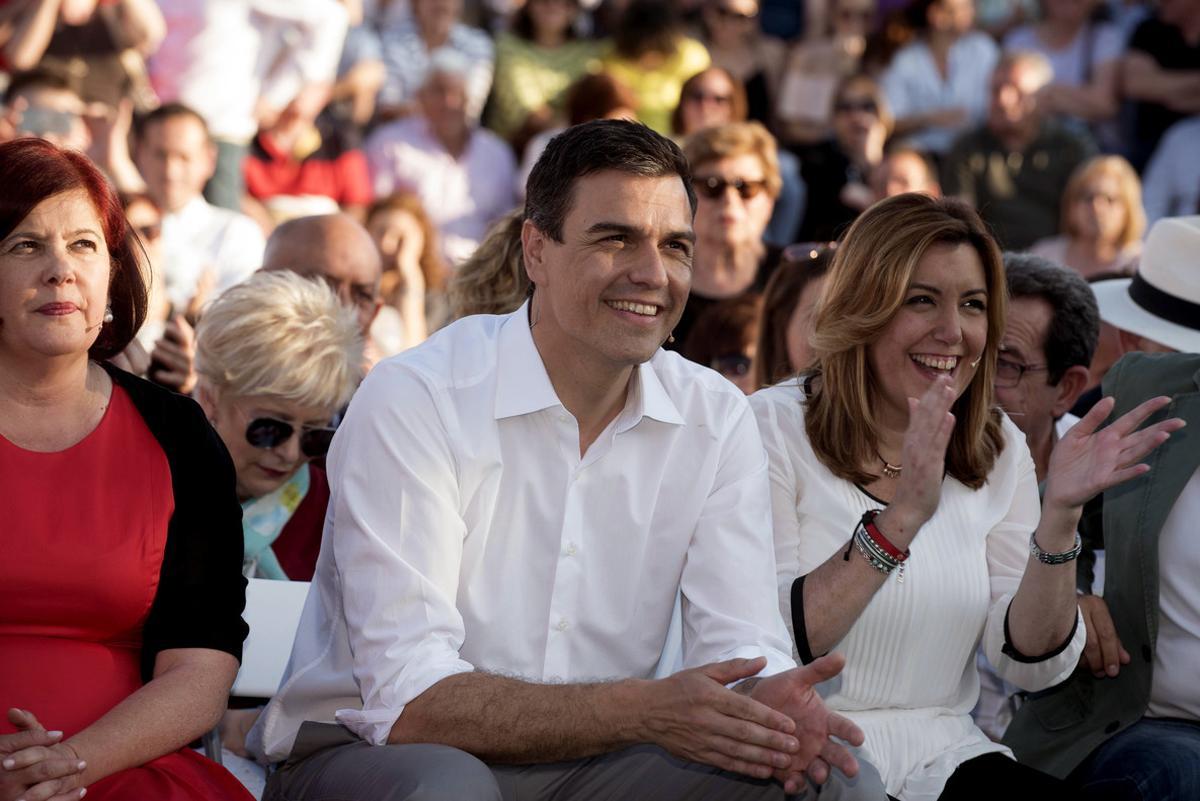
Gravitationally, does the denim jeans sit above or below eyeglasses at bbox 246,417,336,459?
below

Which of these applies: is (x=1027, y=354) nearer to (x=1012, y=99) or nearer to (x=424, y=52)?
(x=1012, y=99)

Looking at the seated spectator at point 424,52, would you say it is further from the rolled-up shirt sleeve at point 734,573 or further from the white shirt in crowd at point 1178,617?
the rolled-up shirt sleeve at point 734,573

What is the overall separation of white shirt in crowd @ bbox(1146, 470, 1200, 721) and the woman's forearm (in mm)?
2274

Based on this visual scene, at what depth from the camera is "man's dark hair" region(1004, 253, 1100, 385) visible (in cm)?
465

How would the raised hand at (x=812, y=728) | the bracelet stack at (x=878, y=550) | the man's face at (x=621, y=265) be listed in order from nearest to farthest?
the raised hand at (x=812, y=728), the man's face at (x=621, y=265), the bracelet stack at (x=878, y=550)

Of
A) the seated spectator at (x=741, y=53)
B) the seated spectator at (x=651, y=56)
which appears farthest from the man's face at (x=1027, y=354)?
the seated spectator at (x=741, y=53)

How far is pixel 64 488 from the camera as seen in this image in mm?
3141

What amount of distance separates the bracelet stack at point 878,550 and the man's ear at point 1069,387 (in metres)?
1.42

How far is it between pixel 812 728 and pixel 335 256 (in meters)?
2.94

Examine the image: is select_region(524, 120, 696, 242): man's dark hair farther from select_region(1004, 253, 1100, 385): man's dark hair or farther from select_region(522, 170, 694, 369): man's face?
select_region(1004, 253, 1100, 385): man's dark hair

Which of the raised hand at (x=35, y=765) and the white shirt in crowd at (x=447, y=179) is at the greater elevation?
the white shirt in crowd at (x=447, y=179)

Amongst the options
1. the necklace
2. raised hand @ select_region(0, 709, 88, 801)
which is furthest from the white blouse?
raised hand @ select_region(0, 709, 88, 801)

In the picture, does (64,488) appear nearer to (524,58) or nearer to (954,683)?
(954,683)

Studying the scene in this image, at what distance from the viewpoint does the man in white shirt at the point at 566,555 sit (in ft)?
9.98
